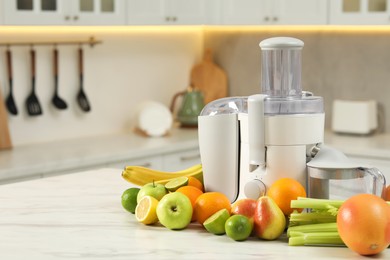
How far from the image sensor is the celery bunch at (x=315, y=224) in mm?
1982

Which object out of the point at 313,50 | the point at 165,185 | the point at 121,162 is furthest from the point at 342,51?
the point at 165,185

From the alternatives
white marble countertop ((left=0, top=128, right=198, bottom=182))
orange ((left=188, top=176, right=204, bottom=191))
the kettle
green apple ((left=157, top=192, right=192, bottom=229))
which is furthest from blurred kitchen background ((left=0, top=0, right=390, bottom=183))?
green apple ((left=157, top=192, right=192, bottom=229))

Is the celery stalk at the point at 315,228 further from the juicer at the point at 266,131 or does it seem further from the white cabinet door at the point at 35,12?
the white cabinet door at the point at 35,12

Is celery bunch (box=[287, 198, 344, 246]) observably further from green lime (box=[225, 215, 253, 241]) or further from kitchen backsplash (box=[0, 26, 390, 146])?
kitchen backsplash (box=[0, 26, 390, 146])

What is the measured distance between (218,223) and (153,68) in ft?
10.9

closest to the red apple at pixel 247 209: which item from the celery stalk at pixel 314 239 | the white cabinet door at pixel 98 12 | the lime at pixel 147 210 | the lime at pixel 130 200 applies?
the celery stalk at pixel 314 239

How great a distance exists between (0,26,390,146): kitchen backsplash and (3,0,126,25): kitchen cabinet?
312 mm

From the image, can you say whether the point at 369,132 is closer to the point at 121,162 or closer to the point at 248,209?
the point at 121,162

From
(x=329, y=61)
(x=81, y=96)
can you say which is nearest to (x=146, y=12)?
(x=81, y=96)

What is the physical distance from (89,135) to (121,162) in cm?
72

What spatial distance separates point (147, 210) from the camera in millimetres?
2184

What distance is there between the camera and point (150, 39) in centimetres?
529

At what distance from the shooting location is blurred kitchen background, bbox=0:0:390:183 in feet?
14.7

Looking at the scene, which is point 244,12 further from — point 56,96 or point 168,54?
point 56,96
